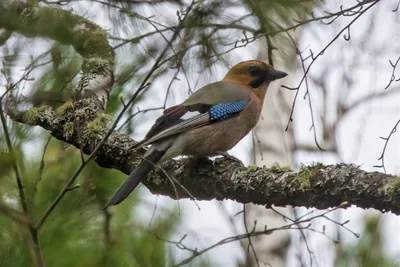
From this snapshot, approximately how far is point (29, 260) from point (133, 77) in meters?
1.16

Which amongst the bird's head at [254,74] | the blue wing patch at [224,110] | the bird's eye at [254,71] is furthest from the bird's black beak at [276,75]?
the blue wing patch at [224,110]

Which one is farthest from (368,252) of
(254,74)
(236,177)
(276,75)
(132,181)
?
(254,74)

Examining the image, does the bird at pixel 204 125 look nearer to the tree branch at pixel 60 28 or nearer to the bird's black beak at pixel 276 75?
the bird's black beak at pixel 276 75

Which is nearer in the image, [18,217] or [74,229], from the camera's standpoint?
[18,217]

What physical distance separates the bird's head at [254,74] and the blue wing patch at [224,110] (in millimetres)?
619

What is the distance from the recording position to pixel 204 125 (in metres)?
5.24

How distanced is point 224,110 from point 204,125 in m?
0.25

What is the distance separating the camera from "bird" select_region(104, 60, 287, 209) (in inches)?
191

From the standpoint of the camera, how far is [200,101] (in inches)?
209

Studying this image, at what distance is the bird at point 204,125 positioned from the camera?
485 cm

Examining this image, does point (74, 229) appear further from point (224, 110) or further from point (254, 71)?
point (254, 71)

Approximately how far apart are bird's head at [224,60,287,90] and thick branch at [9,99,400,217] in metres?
1.38

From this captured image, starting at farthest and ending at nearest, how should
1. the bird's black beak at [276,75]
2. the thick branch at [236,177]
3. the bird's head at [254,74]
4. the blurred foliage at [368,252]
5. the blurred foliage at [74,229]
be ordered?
1. the bird's head at [254,74]
2. the bird's black beak at [276,75]
3. the blurred foliage at [368,252]
4. the thick branch at [236,177]
5. the blurred foliage at [74,229]

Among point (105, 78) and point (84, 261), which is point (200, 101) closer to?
point (105, 78)
